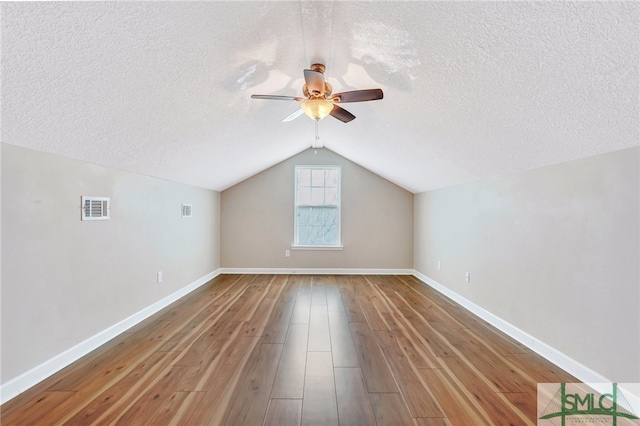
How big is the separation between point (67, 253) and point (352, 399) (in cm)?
234

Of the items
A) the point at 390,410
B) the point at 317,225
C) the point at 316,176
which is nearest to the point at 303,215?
the point at 317,225

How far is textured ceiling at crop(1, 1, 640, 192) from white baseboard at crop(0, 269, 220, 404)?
1.50m

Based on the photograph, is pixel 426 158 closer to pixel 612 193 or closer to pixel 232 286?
pixel 612 193

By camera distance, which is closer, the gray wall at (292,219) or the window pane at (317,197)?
the gray wall at (292,219)

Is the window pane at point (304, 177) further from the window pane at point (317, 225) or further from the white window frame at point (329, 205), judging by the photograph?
the window pane at point (317, 225)

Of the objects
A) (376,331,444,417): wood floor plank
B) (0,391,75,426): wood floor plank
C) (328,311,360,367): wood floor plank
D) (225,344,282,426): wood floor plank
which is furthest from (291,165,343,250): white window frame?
(0,391,75,426): wood floor plank

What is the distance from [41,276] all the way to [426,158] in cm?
382

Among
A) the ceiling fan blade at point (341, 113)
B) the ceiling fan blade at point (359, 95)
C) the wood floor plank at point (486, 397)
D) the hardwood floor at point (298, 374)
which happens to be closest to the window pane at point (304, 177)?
the hardwood floor at point (298, 374)

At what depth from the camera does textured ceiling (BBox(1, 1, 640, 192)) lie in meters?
1.32

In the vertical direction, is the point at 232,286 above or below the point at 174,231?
below

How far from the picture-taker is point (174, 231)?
3.86m

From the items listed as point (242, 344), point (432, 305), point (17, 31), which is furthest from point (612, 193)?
point (17, 31)

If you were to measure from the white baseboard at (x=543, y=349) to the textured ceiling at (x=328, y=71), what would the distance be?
1.52 metres

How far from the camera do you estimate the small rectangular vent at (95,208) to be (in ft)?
7.67
